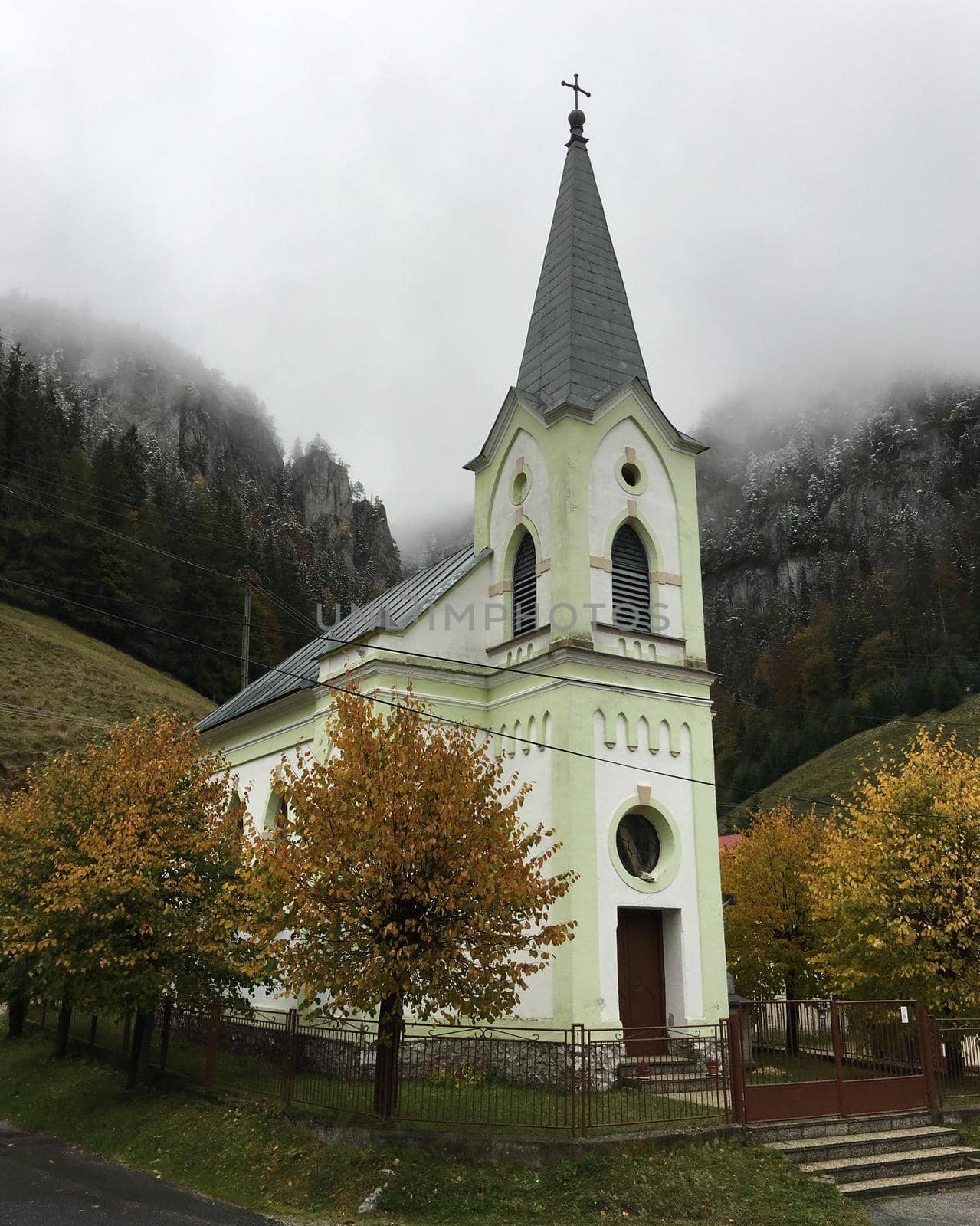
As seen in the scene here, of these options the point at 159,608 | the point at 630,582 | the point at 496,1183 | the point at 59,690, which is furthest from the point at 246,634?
the point at 496,1183

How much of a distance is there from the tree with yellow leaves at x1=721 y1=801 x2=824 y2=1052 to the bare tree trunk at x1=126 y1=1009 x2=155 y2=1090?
14.9 meters

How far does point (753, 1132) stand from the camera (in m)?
13.2

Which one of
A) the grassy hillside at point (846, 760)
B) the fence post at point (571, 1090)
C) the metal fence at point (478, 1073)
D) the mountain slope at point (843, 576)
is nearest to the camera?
the fence post at point (571, 1090)

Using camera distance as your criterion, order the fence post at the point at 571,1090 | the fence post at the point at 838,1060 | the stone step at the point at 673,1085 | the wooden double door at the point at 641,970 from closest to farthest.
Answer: the fence post at the point at 571,1090 → the stone step at the point at 673,1085 → the fence post at the point at 838,1060 → the wooden double door at the point at 641,970

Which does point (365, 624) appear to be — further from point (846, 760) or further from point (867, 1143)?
point (846, 760)

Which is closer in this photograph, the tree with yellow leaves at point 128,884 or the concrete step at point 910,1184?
the concrete step at point 910,1184

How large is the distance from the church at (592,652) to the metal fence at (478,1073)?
1360mm

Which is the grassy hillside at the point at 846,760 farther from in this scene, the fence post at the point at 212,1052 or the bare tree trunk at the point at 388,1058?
the bare tree trunk at the point at 388,1058

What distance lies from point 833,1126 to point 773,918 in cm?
1232

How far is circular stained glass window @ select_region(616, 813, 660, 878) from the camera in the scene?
18.4m

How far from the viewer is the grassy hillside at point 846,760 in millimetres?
80688

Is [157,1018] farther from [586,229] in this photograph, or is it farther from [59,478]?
[59,478]

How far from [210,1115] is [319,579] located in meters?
85.2

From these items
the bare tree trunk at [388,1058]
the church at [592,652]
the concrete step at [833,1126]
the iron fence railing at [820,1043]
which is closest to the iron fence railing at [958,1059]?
the iron fence railing at [820,1043]
